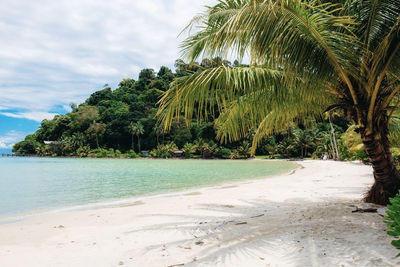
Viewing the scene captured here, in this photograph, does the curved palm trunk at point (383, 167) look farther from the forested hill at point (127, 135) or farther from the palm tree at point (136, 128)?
the palm tree at point (136, 128)

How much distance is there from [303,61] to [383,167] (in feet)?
8.36

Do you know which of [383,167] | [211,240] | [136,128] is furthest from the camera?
[136,128]

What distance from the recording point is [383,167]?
4.27 meters

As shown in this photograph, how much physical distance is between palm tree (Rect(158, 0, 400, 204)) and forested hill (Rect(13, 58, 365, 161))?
39.4 m

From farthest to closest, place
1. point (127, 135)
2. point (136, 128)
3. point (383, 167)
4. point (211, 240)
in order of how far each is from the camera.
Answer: point (127, 135) < point (136, 128) < point (383, 167) < point (211, 240)

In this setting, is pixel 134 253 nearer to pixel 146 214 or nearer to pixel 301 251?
pixel 301 251

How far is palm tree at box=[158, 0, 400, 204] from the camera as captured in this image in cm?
310

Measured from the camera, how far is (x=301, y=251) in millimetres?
2732

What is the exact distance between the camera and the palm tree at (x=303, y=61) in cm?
310

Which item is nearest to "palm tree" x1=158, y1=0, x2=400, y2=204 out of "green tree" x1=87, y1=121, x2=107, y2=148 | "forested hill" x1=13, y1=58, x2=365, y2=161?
"forested hill" x1=13, y1=58, x2=365, y2=161

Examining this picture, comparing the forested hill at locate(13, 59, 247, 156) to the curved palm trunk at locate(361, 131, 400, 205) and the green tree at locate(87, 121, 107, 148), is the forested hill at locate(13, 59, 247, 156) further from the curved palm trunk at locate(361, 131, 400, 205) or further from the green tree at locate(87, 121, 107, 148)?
the curved palm trunk at locate(361, 131, 400, 205)

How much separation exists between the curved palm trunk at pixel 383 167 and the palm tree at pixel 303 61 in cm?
1

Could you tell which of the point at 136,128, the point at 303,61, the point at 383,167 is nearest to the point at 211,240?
the point at 303,61

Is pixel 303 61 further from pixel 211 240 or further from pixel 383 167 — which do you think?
pixel 211 240
